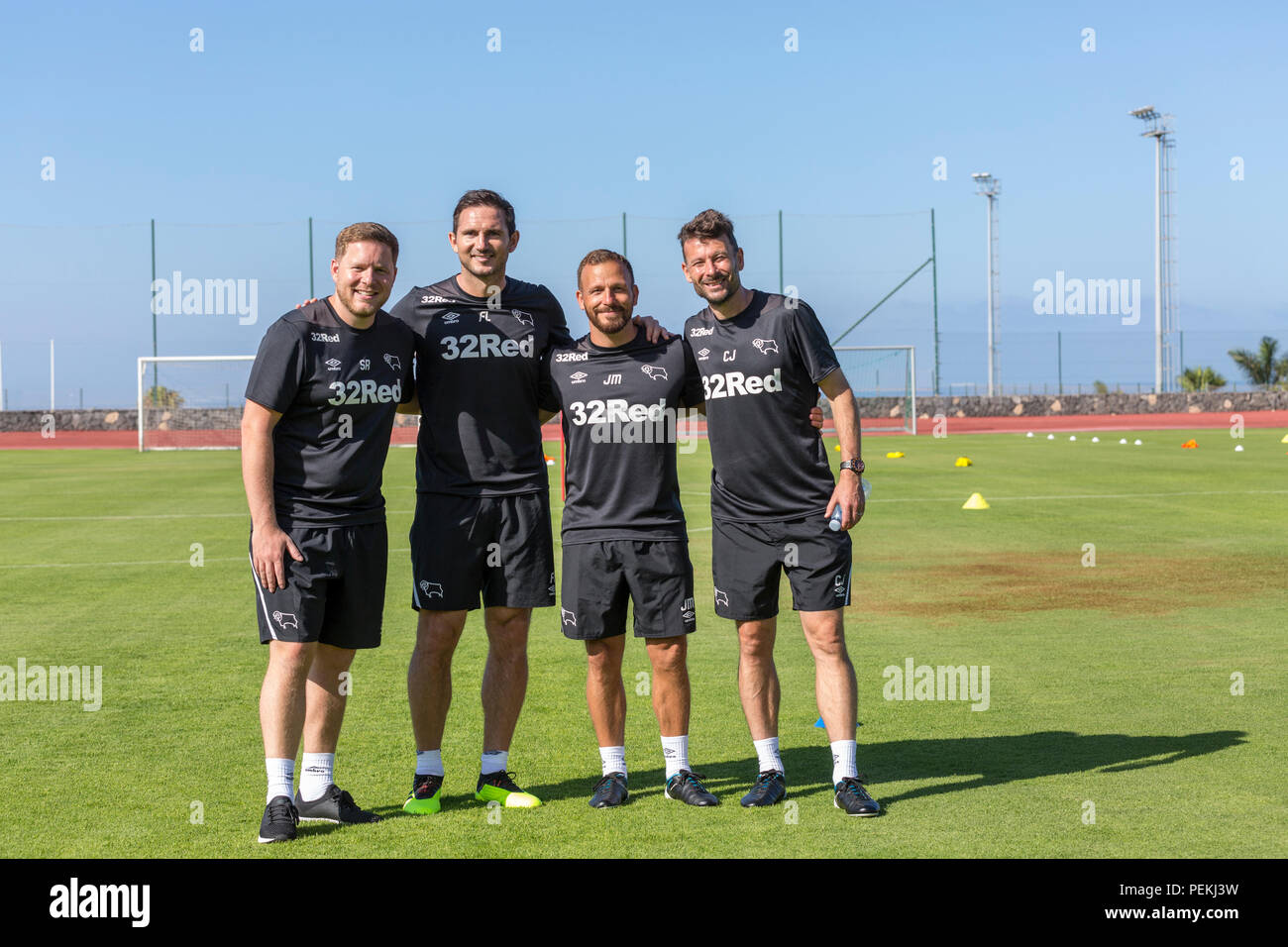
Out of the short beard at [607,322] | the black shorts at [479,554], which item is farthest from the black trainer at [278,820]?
the short beard at [607,322]

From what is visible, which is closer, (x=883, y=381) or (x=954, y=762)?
(x=954, y=762)

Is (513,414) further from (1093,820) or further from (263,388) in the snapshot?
(1093,820)

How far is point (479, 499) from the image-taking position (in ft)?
16.8

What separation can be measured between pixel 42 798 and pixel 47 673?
8.41 feet

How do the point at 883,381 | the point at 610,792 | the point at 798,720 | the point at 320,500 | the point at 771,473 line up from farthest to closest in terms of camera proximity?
the point at 883,381, the point at 798,720, the point at 771,473, the point at 610,792, the point at 320,500

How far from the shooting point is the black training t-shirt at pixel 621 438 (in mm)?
5141

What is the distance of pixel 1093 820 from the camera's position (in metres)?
4.64

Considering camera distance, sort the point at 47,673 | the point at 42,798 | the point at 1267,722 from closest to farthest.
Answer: the point at 42,798 → the point at 1267,722 → the point at 47,673

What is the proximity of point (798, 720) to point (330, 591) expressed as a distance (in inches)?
103

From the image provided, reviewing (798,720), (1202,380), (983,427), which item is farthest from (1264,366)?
(798,720)

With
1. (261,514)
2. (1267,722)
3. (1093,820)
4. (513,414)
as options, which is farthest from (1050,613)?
(261,514)

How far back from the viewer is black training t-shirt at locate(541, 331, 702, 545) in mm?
5141

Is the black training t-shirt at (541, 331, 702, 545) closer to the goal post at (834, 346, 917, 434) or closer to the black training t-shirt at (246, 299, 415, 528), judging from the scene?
the black training t-shirt at (246, 299, 415, 528)

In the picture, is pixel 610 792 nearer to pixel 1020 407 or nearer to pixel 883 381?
pixel 883 381
